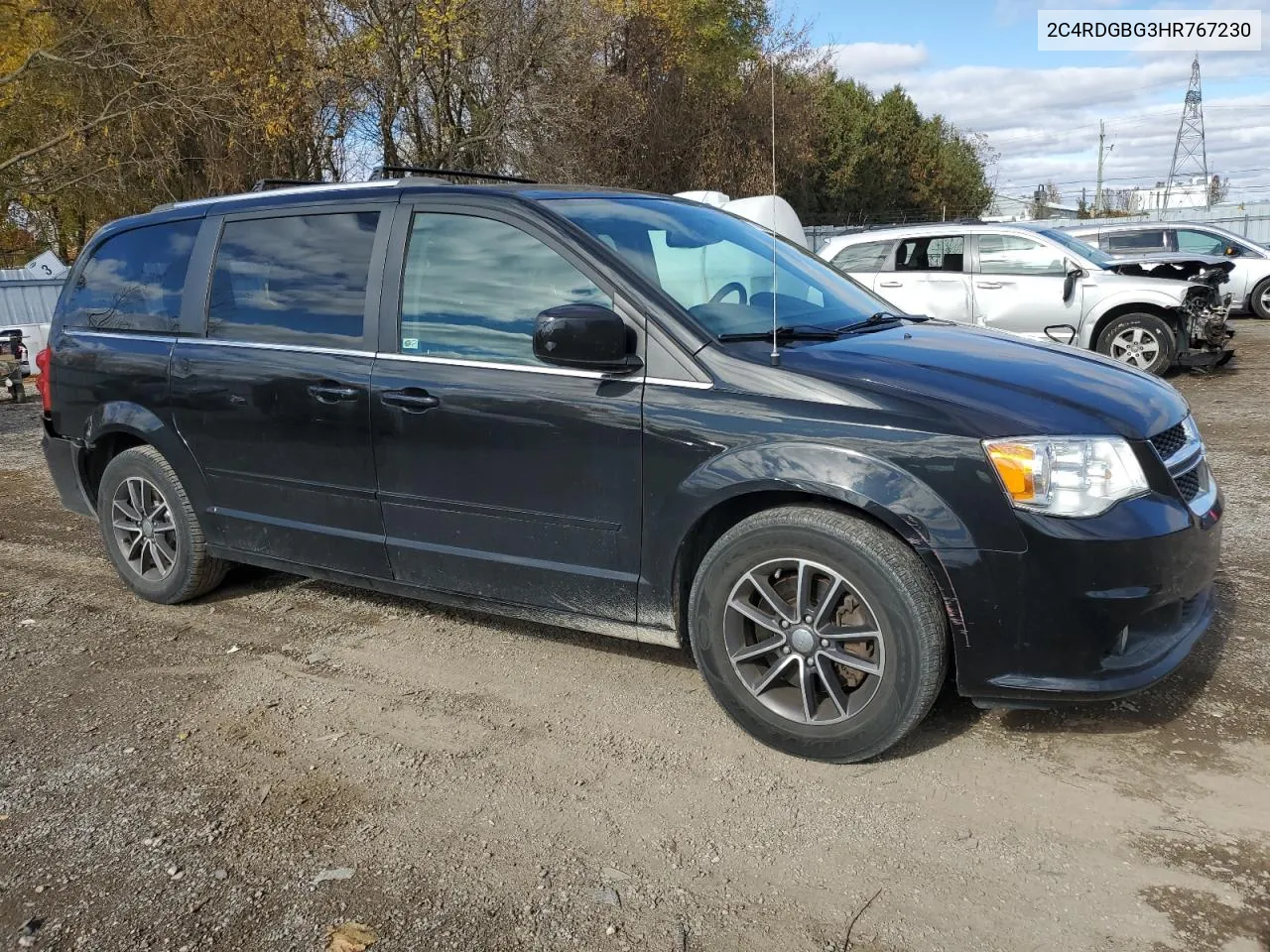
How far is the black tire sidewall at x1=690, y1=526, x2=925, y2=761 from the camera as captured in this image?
2.97 metres

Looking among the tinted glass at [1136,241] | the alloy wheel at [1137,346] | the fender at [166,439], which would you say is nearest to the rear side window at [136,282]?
the fender at [166,439]

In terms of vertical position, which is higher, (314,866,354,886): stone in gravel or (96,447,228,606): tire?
(96,447,228,606): tire

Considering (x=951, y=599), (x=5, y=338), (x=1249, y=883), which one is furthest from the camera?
(x=5, y=338)

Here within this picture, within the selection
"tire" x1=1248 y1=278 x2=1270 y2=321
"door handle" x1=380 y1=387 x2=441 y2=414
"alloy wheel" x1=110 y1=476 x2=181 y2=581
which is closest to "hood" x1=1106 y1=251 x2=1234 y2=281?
"tire" x1=1248 y1=278 x2=1270 y2=321

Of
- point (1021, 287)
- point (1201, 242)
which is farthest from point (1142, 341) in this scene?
point (1201, 242)

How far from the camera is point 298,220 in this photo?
4.20 metres

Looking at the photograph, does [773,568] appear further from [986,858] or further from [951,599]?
[986,858]

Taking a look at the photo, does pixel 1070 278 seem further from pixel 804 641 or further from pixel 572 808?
pixel 572 808

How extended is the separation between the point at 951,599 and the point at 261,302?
10.1ft

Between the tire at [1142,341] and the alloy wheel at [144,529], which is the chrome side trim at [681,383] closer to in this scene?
the alloy wheel at [144,529]

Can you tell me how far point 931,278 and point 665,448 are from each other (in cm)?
878

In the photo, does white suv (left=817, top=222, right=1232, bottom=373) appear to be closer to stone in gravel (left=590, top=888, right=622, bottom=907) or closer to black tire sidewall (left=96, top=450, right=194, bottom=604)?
black tire sidewall (left=96, top=450, right=194, bottom=604)

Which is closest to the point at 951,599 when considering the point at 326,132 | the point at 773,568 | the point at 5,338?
the point at 773,568

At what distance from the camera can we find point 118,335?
4.81 m
